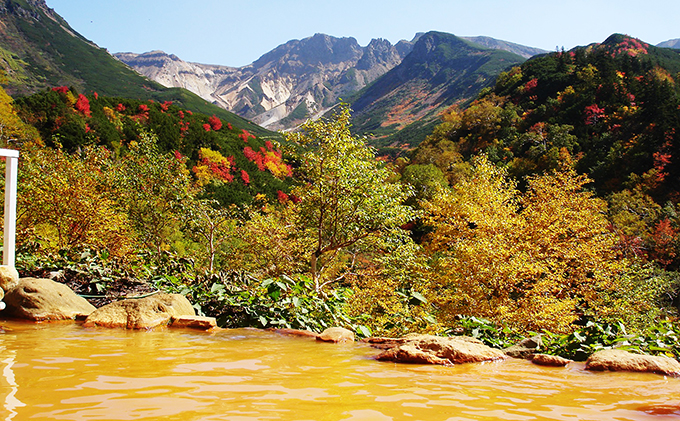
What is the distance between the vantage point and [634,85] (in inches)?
2098

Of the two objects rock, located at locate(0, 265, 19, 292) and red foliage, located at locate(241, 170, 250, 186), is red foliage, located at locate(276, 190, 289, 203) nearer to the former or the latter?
red foliage, located at locate(241, 170, 250, 186)

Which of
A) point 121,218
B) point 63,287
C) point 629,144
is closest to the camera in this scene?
point 63,287

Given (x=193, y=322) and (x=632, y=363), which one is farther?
(x=193, y=322)

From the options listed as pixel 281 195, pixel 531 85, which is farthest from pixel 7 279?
pixel 531 85

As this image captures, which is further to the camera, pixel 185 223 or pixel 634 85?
pixel 634 85

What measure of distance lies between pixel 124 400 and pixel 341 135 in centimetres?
799

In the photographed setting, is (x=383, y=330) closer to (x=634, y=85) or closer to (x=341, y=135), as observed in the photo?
(x=341, y=135)

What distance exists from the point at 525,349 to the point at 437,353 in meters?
1.32

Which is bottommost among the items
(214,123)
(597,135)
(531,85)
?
(597,135)

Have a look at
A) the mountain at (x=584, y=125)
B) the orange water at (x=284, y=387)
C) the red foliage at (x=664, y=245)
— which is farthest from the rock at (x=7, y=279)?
the red foliage at (x=664, y=245)

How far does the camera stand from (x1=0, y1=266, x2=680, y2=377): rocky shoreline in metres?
4.12

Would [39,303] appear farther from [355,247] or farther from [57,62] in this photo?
[57,62]

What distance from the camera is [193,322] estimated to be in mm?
6078

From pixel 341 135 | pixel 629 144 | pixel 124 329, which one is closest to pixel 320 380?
pixel 124 329
